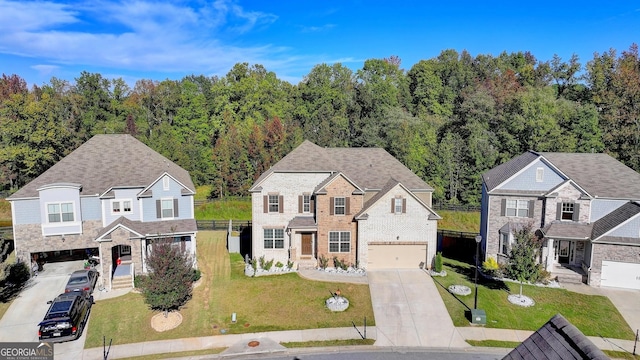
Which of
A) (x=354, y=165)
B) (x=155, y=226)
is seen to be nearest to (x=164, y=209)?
(x=155, y=226)

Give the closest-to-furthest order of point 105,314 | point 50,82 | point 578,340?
1. point 578,340
2. point 105,314
3. point 50,82

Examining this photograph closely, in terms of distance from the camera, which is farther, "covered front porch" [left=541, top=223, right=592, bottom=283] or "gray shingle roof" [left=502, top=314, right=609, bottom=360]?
"covered front porch" [left=541, top=223, right=592, bottom=283]

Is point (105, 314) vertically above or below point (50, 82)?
below

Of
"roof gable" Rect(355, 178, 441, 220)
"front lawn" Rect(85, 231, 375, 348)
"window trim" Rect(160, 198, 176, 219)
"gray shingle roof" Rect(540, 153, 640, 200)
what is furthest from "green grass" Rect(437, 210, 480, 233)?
"window trim" Rect(160, 198, 176, 219)

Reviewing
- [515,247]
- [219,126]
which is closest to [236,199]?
[219,126]

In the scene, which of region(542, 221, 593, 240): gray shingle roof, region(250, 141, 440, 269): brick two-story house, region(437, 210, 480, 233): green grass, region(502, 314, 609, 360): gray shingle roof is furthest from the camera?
region(437, 210, 480, 233): green grass

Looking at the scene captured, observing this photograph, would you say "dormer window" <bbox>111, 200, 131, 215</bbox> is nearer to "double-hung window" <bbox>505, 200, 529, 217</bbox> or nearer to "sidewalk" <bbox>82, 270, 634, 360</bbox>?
"sidewalk" <bbox>82, 270, 634, 360</bbox>

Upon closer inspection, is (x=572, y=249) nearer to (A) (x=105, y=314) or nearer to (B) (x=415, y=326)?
(B) (x=415, y=326)
